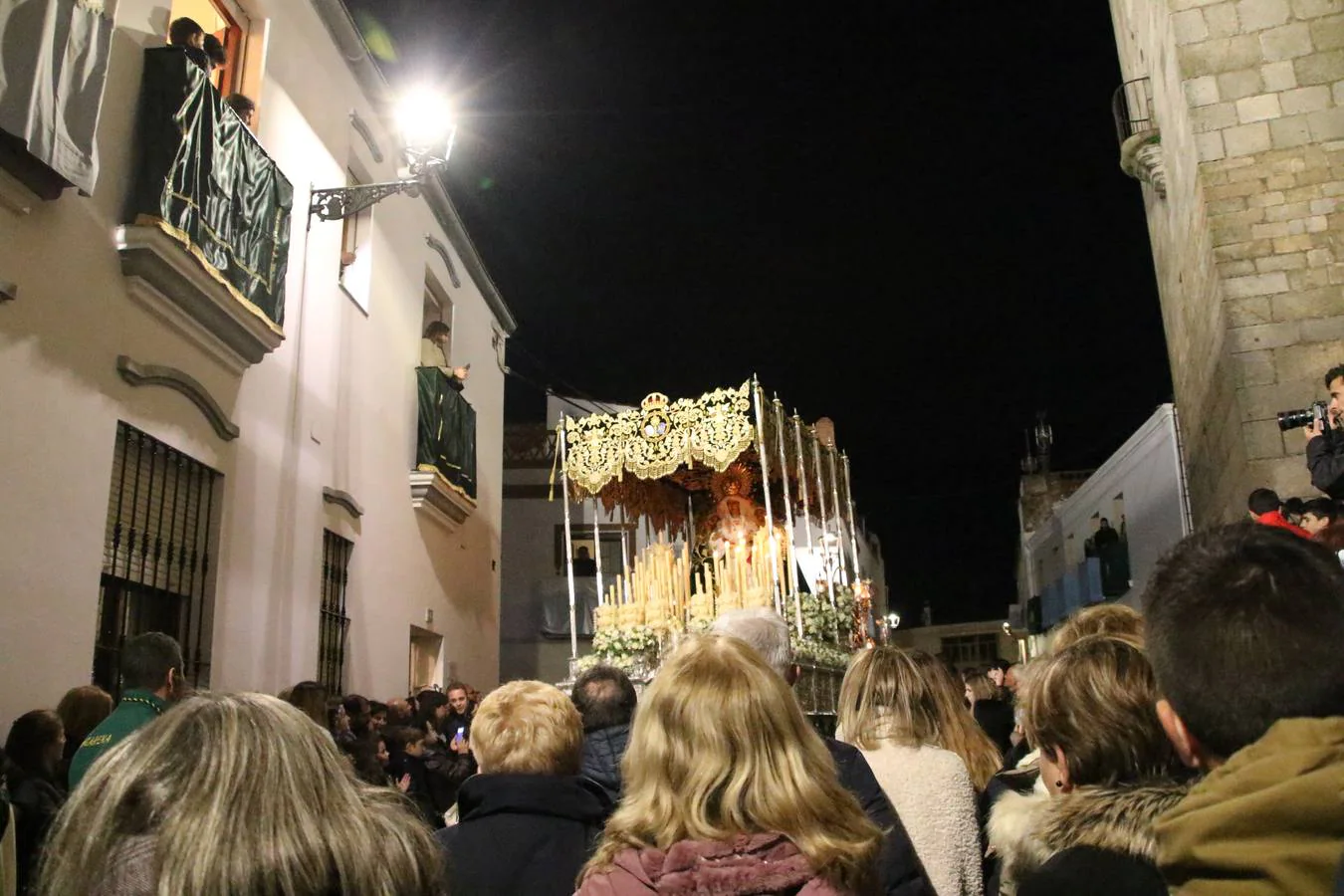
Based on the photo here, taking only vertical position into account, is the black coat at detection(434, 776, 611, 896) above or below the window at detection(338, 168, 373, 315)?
below

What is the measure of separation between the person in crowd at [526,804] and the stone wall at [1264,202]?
835cm

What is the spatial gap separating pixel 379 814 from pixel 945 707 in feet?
6.58

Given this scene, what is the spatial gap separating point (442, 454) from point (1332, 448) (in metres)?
8.96

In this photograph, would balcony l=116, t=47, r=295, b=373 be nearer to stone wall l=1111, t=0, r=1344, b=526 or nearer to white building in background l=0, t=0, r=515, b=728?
white building in background l=0, t=0, r=515, b=728

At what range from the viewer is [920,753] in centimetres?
287

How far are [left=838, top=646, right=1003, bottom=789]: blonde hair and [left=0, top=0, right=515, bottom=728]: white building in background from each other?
A: 4314mm

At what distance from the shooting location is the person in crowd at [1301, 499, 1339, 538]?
508cm

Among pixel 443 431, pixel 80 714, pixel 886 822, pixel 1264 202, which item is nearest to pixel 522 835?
pixel 886 822

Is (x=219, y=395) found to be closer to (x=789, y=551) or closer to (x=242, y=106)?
(x=242, y=106)

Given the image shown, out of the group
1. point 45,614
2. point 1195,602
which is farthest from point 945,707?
point 45,614

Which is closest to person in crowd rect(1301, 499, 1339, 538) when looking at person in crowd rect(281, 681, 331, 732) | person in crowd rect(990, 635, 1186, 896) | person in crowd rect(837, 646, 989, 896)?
person in crowd rect(837, 646, 989, 896)

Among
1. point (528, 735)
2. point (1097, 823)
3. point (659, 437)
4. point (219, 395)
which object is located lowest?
point (1097, 823)

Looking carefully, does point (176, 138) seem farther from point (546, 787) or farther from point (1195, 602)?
point (1195, 602)

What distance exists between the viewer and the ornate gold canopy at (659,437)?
9695 millimetres
